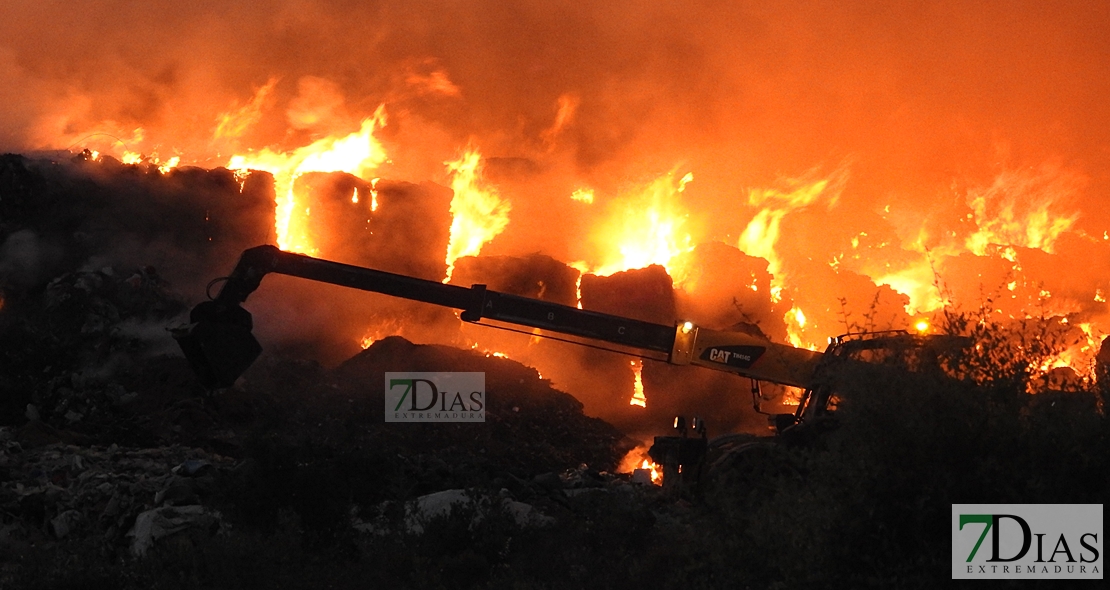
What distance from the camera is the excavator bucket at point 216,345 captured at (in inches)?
529

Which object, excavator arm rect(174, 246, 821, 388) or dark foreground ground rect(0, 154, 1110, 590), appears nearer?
dark foreground ground rect(0, 154, 1110, 590)

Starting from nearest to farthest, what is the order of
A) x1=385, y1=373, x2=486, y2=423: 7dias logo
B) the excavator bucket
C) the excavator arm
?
the excavator bucket, the excavator arm, x1=385, y1=373, x2=486, y2=423: 7dias logo

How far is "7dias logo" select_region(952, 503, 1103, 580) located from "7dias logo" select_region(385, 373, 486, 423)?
17.8m

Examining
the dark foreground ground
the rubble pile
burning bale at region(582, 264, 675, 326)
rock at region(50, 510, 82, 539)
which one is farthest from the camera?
burning bale at region(582, 264, 675, 326)

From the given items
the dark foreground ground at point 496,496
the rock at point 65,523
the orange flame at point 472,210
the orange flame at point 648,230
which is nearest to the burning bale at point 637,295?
the orange flame at point 648,230

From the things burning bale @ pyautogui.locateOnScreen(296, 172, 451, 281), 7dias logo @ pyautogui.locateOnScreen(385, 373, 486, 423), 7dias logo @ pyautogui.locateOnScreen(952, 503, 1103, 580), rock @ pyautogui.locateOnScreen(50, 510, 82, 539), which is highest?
burning bale @ pyautogui.locateOnScreen(296, 172, 451, 281)

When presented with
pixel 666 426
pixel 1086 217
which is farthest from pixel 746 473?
pixel 1086 217

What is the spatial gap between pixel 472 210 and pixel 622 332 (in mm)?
29490

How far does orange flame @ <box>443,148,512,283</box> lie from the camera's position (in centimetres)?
4297

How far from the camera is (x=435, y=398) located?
90.1ft

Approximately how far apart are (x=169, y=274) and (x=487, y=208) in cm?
1415

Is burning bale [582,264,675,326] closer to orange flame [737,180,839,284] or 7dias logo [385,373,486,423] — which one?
orange flame [737,180,839,284]

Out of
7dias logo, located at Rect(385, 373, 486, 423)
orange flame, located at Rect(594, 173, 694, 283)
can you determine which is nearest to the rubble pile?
7dias logo, located at Rect(385, 373, 486, 423)

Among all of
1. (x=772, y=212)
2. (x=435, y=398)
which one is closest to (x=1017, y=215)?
(x=772, y=212)
